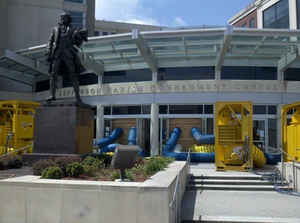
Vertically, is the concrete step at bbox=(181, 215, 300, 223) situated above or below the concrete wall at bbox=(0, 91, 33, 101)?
below

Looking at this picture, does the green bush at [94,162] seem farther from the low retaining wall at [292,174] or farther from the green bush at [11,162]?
the low retaining wall at [292,174]

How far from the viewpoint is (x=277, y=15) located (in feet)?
112

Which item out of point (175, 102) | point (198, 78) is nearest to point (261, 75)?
point (198, 78)

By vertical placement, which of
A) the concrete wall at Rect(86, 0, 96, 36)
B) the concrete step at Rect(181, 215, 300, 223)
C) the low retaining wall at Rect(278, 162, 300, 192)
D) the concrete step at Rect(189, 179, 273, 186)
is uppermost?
the concrete wall at Rect(86, 0, 96, 36)

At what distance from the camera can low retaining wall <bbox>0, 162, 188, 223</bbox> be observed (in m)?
5.66

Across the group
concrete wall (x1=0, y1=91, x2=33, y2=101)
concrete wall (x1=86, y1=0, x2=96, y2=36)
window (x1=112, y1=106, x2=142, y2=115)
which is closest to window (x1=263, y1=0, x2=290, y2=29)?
window (x1=112, y1=106, x2=142, y2=115)

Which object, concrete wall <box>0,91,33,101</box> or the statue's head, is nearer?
the statue's head

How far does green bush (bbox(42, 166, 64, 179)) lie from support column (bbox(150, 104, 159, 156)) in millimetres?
14272

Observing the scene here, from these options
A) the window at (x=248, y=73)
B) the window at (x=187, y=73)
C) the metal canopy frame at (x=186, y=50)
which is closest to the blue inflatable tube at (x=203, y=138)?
the window at (x=187, y=73)

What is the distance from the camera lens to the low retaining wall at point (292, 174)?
10.1 meters

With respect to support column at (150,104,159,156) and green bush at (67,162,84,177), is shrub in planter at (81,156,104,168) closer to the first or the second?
green bush at (67,162,84,177)

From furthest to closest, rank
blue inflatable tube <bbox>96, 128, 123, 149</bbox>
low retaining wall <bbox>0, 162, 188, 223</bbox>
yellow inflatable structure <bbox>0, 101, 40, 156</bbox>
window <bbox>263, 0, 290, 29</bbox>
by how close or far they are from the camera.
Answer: window <bbox>263, 0, 290, 29</bbox> < blue inflatable tube <bbox>96, 128, 123, 149</bbox> < yellow inflatable structure <bbox>0, 101, 40, 156</bbox> < low retaining wall <bbox>0, 162, 188, 223</bbox>

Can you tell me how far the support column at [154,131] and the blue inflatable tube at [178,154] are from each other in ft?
3.87

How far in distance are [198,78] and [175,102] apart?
7.96 feet
